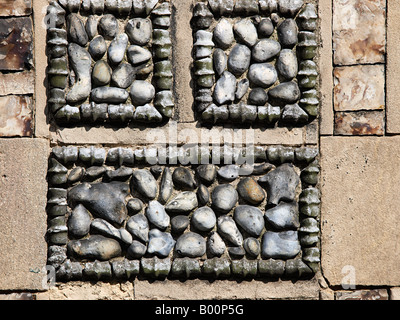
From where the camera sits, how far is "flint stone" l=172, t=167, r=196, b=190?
1725 mm

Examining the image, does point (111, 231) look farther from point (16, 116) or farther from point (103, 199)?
point (16, 116)

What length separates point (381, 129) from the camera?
5.78ft

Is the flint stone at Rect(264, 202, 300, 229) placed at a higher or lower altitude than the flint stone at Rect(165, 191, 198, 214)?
lower

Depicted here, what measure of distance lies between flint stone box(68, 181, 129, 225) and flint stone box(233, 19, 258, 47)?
2.03 ft

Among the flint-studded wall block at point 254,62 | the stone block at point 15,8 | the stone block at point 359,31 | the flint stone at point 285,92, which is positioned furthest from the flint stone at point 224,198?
the stone block at point 15,8

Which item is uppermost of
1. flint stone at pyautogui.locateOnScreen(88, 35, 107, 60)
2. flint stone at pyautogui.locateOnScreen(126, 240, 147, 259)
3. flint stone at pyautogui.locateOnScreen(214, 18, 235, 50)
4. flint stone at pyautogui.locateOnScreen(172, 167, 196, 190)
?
flint stone at pyautogui.locateOnScreen(214, 18, 235, 50)

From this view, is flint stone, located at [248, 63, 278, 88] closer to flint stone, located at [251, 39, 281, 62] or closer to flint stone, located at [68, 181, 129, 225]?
flint stone, located at [251, 39, 281, 62]

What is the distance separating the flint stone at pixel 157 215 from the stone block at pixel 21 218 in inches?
13.4

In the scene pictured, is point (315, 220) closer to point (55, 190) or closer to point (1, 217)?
point (55, 190)

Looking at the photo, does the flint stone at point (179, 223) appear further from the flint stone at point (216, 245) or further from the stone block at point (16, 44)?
the stone block at point (16, 44)

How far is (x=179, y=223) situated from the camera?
1716 millimetres

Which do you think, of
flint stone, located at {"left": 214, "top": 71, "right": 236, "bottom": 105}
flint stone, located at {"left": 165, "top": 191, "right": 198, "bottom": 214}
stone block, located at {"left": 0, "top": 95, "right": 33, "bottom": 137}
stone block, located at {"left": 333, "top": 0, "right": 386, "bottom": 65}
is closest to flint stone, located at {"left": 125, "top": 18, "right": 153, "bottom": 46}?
flint stone, located at {"left": 214, "top": 71, "right": 236, "bottom": 105}

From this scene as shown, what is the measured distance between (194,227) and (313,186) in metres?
0.41

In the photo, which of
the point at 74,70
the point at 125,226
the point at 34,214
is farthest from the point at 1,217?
the point at 74,70
